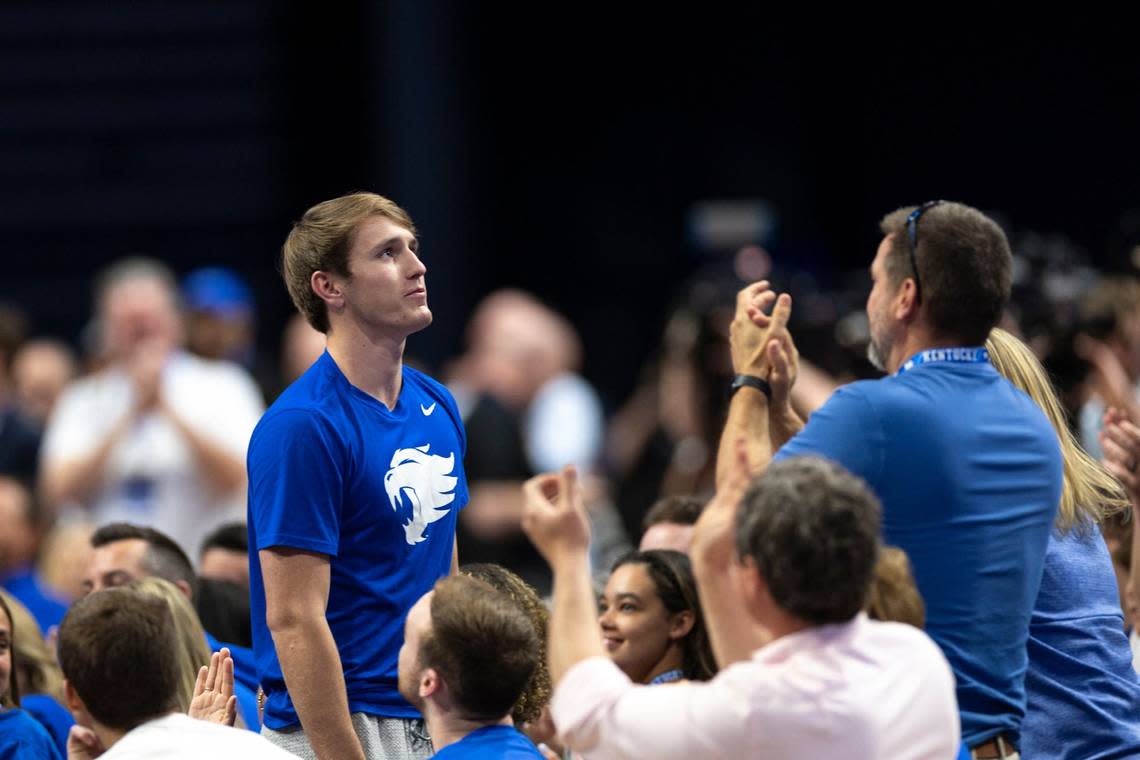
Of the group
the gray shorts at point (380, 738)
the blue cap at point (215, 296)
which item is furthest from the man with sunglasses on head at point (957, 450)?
the blue cap at point (215, 296)

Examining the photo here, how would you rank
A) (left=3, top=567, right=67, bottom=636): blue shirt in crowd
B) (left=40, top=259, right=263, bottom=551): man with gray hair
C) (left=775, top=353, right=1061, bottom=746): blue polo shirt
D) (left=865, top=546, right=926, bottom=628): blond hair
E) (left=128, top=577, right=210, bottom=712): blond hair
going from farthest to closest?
(left=40, top=259, right=263, bottom=551): man with gray hair < (left=3, top=567, right=67, bottom=636): blue shirt in crowd < (left=128, top=577, right=210, bottom=712): blond hair < (left=775, top=353, right=1061, bottom=746): blue polo shirt < (left=865, top=546, right=926, bottom=628): blond hair

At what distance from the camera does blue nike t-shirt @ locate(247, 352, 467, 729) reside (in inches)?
129

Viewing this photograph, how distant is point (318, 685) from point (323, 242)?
0.88 m

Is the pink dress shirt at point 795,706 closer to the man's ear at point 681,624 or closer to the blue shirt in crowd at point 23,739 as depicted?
Answer: the man's ear at point 681,624

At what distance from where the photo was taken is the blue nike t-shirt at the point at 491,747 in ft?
9.61

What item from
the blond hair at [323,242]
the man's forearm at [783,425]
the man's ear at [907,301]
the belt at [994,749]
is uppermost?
the blond hair at [323,242]

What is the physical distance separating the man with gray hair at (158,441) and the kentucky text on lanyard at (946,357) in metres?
3.58

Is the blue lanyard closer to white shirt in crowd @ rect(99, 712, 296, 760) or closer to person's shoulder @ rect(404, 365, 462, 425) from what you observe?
person's shoulder @ rect(404, 365, 462, 425)

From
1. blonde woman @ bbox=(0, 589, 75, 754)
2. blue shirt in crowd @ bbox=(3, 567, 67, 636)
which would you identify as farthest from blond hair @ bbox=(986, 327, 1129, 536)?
blue shirt in crowd @ bbox=(3, 567, 67, 636)

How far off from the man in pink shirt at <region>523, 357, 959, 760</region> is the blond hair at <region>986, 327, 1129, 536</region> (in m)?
1.05

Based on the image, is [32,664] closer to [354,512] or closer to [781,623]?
[354,512]

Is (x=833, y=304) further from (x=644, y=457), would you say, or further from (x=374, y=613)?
(x=374, y=613)

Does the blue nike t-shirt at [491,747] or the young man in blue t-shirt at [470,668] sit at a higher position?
the young man in blue t-shirt at [470,668]

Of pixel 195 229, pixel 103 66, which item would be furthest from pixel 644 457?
pixel 103 66
